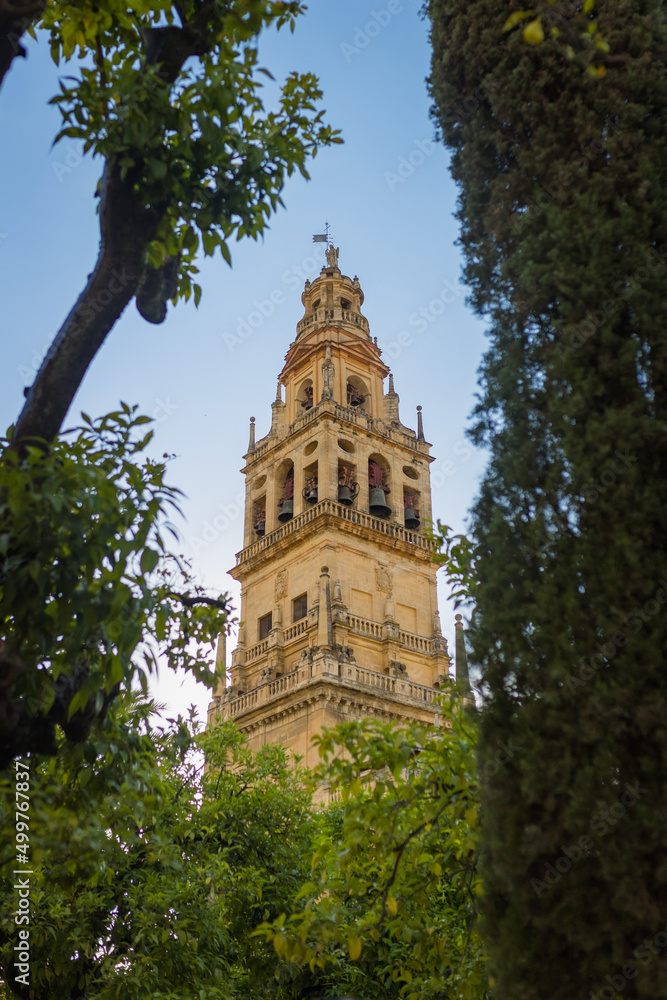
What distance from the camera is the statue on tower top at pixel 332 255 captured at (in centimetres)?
4225

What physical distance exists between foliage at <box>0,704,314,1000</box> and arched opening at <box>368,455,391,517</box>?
16591 millimetres

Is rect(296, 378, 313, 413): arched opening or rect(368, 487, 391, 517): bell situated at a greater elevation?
rect(296, 378, 313, 413): arched opening

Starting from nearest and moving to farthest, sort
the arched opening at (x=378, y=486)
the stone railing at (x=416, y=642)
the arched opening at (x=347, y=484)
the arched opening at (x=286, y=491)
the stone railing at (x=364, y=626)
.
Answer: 1. the stone railing at (x=364, y=626)
2. the stone railing at (x=416, y=642)
3. the arched opening at (x=347, y=484)
4. the arched opening at (x=378, y=486)
5. the arched opening at (x=286, y=491)

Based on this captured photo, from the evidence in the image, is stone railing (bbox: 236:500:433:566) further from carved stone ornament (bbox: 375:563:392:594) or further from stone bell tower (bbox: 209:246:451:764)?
carved stone ornament (bbox: 375:563:392:594)

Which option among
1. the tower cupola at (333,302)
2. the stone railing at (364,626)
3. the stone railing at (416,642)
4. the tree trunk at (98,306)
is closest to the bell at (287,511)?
the stone railing at (364,626)

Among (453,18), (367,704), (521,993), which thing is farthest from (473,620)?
(367,704)

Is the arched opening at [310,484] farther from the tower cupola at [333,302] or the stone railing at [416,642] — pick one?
the tower cupola at [333,302]

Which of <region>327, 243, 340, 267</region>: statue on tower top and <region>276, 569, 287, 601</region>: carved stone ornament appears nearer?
<region>276, 569, 287, 601</region>: carved stone ornament

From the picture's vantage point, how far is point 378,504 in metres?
32.8

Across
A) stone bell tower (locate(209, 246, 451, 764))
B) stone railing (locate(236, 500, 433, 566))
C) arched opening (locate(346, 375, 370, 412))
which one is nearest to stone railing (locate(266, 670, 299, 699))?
stone bell tower (locate(209, 246, 451, 764))

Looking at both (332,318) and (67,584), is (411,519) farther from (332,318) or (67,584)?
(67,584)

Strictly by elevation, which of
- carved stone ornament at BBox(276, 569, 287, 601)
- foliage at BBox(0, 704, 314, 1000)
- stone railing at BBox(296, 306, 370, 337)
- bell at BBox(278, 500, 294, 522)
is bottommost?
foliage at BBox(0, 704, 314, 1000)

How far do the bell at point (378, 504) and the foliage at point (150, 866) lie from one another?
1645 centimetres

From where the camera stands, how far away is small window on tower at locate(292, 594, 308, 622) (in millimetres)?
30688
